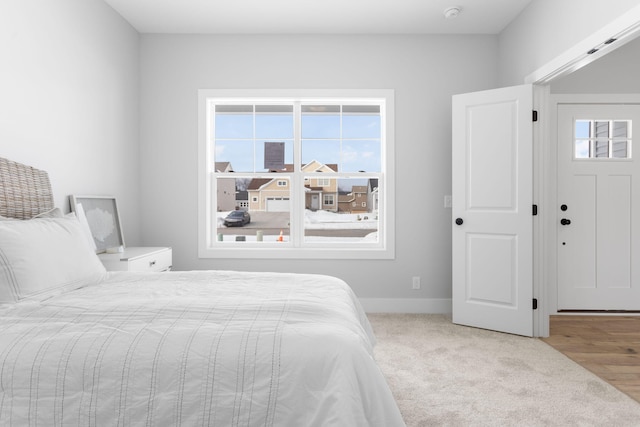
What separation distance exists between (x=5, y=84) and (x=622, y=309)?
5.44 meters

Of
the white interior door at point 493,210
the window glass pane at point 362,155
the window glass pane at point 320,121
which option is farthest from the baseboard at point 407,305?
the window glass pane at point 320,121

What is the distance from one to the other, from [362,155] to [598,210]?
7.95 feet

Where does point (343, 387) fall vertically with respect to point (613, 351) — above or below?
above

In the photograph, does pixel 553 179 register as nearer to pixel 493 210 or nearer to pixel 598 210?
pixel 493 210

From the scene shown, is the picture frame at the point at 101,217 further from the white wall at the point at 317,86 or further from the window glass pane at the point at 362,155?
the window glass pane at the point at 362,155

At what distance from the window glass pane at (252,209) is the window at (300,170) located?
0.01 metres

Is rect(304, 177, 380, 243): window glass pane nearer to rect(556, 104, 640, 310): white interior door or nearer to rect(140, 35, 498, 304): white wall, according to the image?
rect(140, 35, 498, 304): white wall

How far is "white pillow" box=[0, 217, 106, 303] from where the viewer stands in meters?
1.66

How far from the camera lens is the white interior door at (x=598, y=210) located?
156 inches

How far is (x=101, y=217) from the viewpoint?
3.24m

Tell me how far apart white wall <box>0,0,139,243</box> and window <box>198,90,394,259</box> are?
31.3 inches

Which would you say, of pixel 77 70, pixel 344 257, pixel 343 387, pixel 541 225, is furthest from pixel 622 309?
pixel 77 70

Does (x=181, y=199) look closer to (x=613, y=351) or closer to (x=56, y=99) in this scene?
(x=56, y=99)

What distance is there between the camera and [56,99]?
2777mm
